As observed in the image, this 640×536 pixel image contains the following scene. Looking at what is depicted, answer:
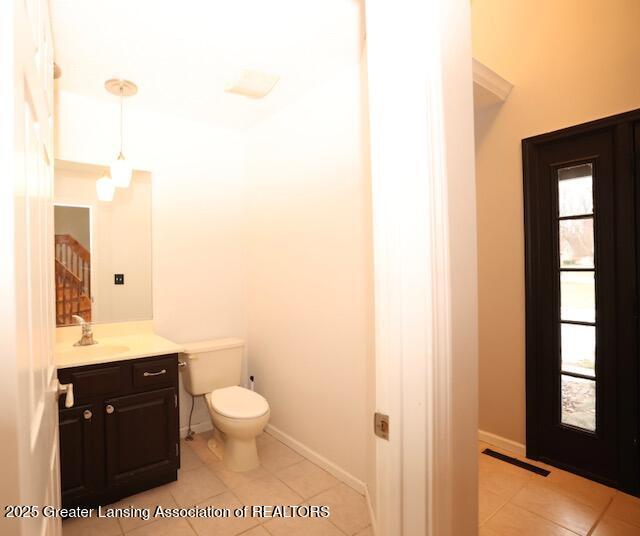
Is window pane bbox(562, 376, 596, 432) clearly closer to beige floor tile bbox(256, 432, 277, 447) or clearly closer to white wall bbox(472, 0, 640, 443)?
white wall bbox(472, 0, 640, 443)

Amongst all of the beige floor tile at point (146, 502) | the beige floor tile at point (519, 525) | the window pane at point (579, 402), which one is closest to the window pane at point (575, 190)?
the window pane at point (579, 402)

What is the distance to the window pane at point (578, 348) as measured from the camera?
89.2 inches

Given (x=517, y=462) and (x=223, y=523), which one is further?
(x=517, y=462)

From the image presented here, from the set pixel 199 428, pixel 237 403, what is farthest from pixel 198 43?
pixel 199 428

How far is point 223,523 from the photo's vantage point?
1945 mm

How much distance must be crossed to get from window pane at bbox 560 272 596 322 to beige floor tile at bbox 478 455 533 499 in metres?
1.04

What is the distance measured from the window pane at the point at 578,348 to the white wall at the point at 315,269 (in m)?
1.35

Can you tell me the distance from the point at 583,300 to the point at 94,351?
3126mm

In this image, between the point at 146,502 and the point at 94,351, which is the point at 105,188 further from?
Answer: the point at 146,502

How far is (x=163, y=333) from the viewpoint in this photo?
9.38 ft

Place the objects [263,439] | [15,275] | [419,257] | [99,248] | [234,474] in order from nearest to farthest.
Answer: [15,275] < [419,257] < [234,474] < [99,248] < [263,439]

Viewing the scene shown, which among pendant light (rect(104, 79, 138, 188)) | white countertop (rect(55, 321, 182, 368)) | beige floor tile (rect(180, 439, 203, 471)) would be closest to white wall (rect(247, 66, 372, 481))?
beige floor tile (rect(180, 439, 203, 471))

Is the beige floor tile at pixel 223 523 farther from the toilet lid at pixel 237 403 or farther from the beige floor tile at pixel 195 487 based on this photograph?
the toilet lid at pixel 237 403

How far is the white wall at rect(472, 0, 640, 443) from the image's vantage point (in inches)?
82.7
